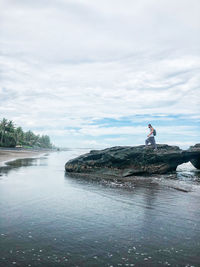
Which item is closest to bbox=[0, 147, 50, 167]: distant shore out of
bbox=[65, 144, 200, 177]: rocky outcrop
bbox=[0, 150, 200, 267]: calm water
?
bbox=[65, 144, 200, 177]: rocky outcrop

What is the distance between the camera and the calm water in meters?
5.20

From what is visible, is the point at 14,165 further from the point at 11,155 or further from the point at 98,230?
the point at 11,155

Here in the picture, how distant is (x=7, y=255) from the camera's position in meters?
5.16

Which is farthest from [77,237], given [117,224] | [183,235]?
[183,235]

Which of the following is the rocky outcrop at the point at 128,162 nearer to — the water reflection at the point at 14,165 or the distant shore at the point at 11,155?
the water reflection at the point at 14,165

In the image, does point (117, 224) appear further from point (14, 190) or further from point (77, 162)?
point (77, 162)

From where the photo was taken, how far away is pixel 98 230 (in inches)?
275

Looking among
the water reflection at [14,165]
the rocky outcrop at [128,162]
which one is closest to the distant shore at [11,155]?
the water reflection at [14,165]

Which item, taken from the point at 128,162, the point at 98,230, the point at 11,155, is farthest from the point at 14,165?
the point at 11,155

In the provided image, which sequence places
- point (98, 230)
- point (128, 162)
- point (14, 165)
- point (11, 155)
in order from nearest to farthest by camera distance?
point (98, 230) → point (128, 162) → point (14, 165) → point (11, 155)

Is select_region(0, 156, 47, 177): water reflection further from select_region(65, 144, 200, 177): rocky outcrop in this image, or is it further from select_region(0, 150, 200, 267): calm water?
select_region(0, 150, 200, 267): calm water

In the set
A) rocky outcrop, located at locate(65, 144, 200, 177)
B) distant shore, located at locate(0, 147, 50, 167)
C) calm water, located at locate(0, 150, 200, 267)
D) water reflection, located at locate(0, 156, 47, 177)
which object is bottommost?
distant shore, located at locate(0, 147, 50, 167)

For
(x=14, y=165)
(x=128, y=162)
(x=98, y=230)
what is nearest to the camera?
(x=98, y=230)

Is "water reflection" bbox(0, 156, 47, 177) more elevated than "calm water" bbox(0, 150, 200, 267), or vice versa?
"calm water" bbox(0, 150, 200, 267)
